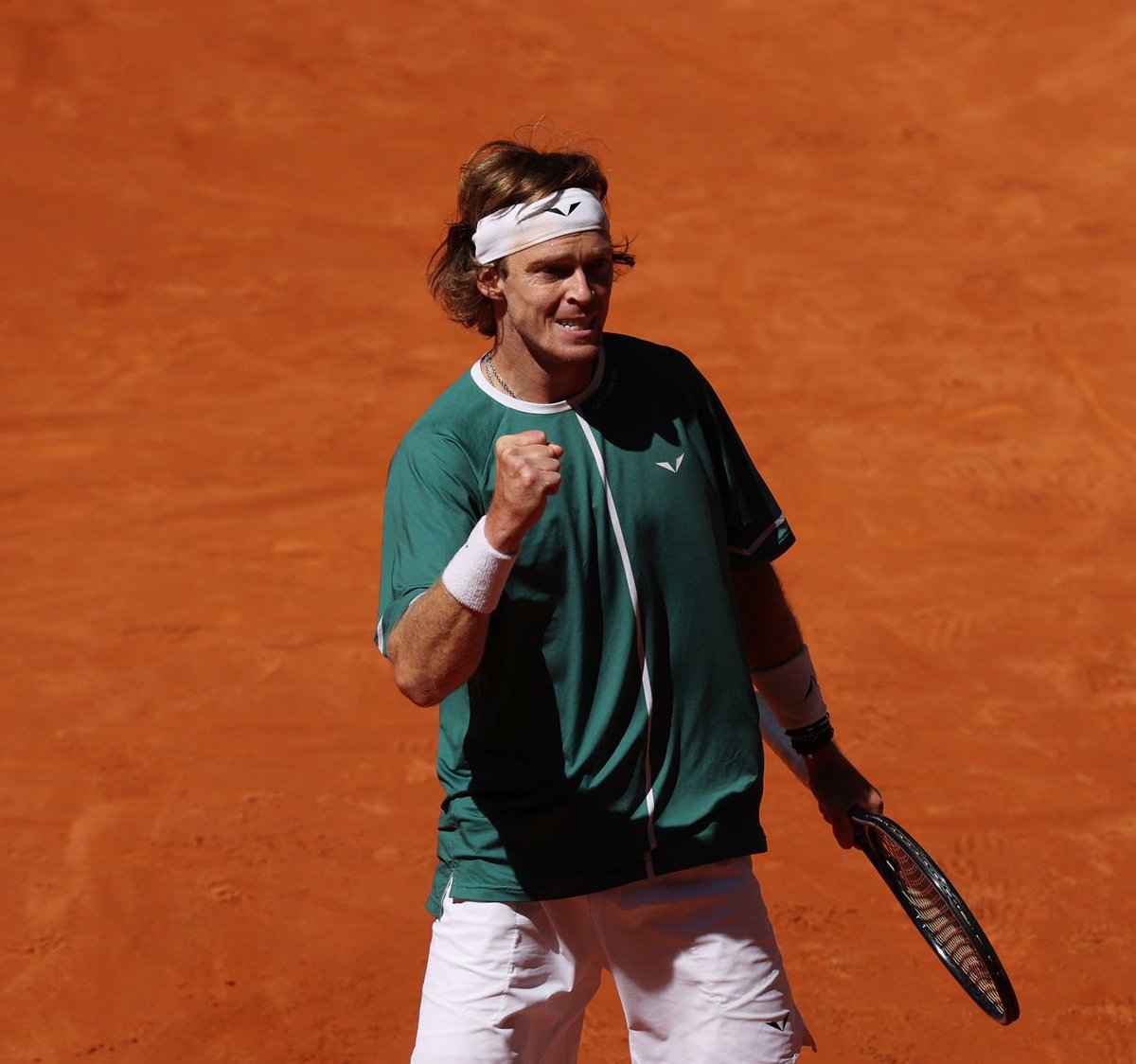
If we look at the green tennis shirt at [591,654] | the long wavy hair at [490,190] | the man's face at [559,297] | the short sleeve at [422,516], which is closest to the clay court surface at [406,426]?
the green tennis shirt at [591,654]

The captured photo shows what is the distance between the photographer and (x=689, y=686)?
2.78m

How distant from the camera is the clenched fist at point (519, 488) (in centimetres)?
236

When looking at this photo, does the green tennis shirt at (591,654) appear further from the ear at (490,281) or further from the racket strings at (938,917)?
the racket strings at (938,917)

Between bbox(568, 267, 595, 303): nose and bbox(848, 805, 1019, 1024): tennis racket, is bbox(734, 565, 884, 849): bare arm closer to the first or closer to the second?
bbox(848, 805, 1019, 1024): tennis racket

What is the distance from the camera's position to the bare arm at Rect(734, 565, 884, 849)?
3078 mm

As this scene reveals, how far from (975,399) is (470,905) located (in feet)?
21.1

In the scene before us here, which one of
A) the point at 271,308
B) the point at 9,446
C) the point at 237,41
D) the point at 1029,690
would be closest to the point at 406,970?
the point at 1029,690

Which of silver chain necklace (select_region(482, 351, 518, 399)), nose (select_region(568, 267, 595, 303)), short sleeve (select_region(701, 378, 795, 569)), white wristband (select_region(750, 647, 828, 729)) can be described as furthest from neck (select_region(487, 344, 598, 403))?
white wristband (select_region(750, 647, 828, 729))

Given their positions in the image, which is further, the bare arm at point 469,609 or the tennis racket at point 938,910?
the tennis racket at point 938,910

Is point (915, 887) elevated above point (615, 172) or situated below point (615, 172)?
below

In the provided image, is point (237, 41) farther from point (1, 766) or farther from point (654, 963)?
point (654, 963)

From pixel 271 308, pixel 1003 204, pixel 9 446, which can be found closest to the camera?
pixel 9 446

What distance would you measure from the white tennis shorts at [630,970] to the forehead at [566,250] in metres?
1.12

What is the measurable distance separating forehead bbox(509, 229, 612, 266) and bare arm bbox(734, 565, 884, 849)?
2.30ft
